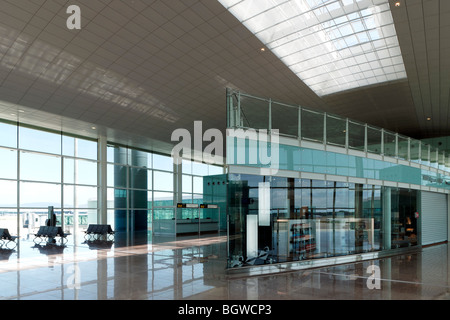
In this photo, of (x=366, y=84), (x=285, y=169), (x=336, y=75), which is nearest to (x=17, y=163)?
(x=285, y=169)

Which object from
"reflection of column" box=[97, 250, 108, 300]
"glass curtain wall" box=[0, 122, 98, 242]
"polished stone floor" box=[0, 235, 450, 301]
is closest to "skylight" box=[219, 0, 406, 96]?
"polished stone floor" box=[0, 235, 450, 301]

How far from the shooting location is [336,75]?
18359mm

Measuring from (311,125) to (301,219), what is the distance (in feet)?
11.0

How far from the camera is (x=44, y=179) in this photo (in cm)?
2244

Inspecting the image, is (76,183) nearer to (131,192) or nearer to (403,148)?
(131,192)

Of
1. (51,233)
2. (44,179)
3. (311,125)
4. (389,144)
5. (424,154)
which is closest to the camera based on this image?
(311,125)

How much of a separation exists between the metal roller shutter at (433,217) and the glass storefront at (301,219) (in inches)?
202

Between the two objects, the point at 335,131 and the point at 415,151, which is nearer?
the point at 335,131

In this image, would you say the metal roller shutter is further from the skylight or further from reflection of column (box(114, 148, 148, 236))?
reflection of column (box(114, 148, 148, 236))

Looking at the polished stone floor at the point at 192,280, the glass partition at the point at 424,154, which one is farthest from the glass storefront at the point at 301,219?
the glass partition at the point at 424,154

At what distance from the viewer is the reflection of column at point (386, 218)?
613 inches

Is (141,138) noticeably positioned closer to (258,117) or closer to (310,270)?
(258,117)

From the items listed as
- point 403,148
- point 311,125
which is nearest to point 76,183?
point 311,125

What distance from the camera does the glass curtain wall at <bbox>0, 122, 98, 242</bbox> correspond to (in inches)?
819
